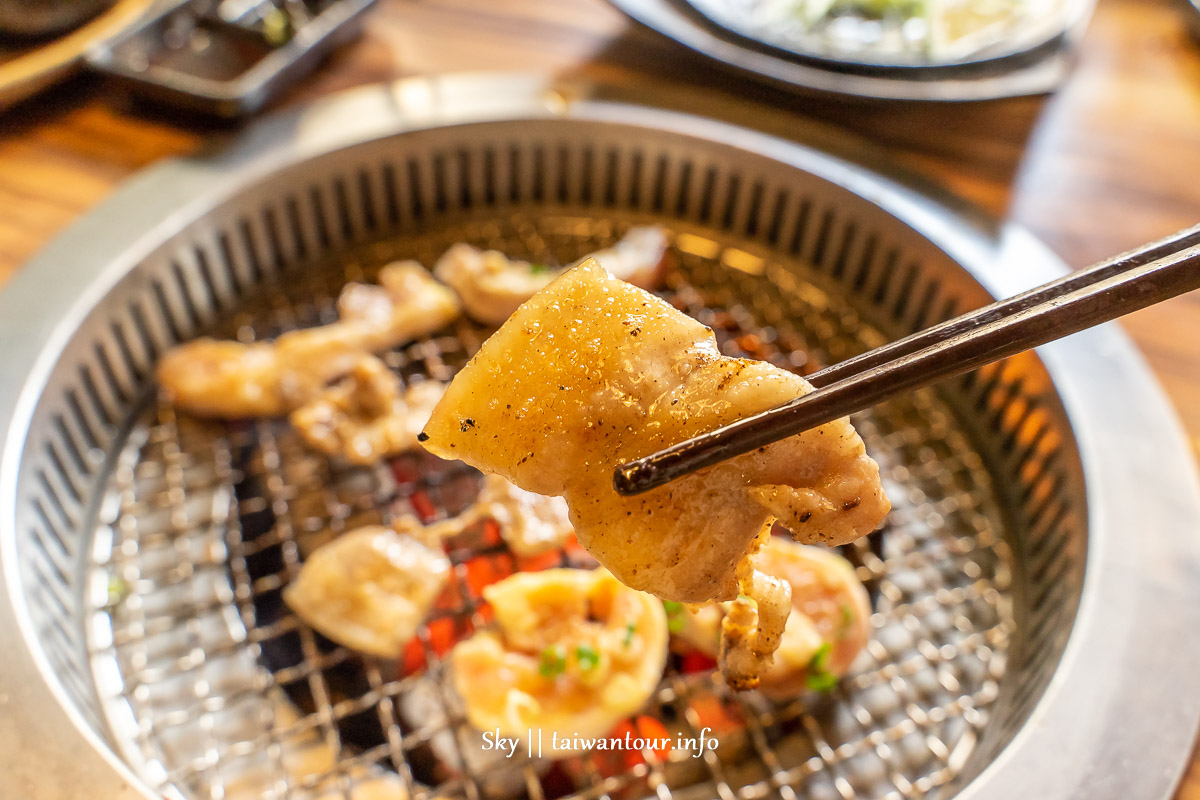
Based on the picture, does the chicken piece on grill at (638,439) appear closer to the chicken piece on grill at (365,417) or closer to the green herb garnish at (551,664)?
the green herb garnish at (551,664)

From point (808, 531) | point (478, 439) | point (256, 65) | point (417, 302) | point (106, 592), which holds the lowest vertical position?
point (106, 592)

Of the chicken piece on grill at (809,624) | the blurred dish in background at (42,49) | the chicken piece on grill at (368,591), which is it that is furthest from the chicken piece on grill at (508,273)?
the blurred dish in background at (42,49)

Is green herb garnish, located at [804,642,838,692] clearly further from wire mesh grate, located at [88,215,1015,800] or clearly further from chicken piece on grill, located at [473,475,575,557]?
chicken piece on grill, located at [473,475,575,557]

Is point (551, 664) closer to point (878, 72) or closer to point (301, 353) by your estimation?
point (301, 353)

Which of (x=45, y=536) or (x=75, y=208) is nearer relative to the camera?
(x=45, y=536)

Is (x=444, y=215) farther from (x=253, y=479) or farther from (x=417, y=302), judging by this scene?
(x=253, y=479)

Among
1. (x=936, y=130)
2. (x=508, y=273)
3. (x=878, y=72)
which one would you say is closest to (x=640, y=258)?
(x=508, y=273)

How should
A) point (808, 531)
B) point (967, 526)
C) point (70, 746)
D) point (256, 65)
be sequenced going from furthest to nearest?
point (256, 65) → point (967, 526) → point (70, 746) → point (808, 531)

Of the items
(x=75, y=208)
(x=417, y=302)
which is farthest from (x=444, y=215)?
(x=75, y=208)
